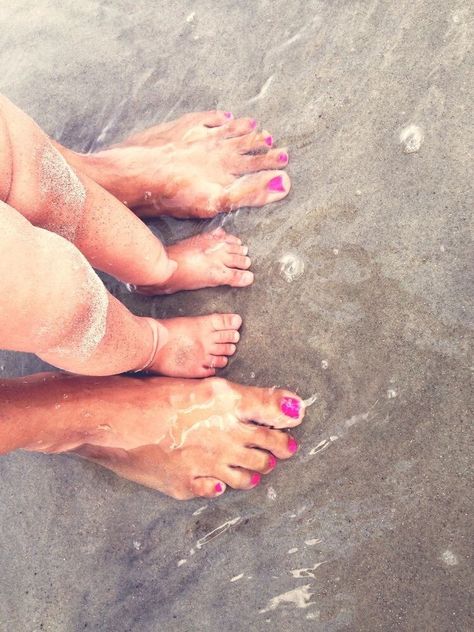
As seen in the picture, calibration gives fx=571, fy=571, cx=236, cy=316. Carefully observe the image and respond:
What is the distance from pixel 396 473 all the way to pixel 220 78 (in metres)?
1.41

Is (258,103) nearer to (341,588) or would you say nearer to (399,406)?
(399,406)

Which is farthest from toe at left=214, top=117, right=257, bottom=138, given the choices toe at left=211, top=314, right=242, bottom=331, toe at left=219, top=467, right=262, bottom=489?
toe at left=219, top=467, right=262, bottom=489

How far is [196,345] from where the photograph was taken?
1771 millimetres

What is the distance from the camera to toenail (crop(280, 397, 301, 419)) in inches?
65.2

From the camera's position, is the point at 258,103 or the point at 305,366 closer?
the point at 305,366

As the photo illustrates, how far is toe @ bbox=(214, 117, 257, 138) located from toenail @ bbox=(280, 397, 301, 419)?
90 cm

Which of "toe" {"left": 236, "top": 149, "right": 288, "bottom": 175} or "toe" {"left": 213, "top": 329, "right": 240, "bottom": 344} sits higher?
"toe" {"left": 236, "top": 149, "right": 288, "bottom": 175}

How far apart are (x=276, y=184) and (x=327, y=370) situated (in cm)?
60

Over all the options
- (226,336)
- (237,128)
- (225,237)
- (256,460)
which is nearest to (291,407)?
(256,460)

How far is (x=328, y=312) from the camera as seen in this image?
1664 millimetres

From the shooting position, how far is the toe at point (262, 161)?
5.94ft

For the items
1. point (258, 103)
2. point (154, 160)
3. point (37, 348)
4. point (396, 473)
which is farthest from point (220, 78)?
point (396, 473)

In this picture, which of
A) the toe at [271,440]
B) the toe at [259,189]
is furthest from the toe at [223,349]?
the toe at [259,189]

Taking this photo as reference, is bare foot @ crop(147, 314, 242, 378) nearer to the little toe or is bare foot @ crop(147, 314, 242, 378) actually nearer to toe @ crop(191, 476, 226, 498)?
toe @ crop(191, 476, 226, 498)
